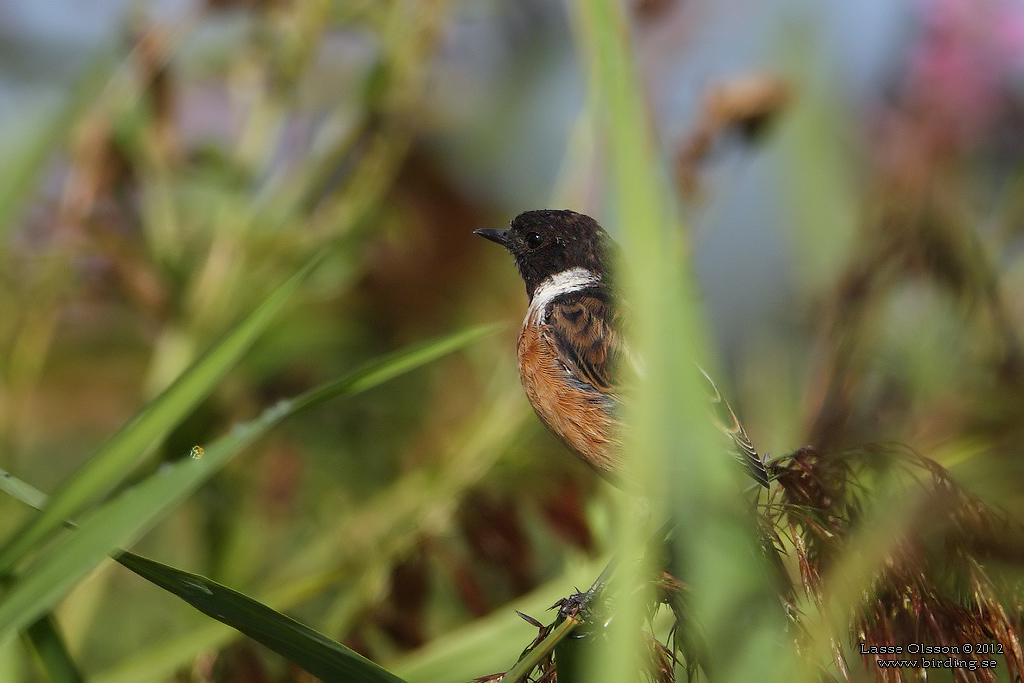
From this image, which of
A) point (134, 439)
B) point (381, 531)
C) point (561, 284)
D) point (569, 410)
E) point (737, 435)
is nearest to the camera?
point (134, 439)

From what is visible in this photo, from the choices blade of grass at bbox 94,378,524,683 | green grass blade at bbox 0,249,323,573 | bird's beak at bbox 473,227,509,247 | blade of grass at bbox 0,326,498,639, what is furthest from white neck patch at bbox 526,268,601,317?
blade of grass at bbox 0,326,498,639

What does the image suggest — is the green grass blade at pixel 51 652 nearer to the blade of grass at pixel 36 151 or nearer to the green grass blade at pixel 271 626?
the green grass blade at pixel 271 626

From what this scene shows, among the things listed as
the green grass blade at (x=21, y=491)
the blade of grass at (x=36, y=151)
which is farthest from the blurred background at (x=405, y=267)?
the green grass blade at (x=21, y=491)

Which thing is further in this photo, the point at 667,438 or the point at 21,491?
the point at 21,491

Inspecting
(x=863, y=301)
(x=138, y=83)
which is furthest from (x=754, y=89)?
(x=138, y=83)

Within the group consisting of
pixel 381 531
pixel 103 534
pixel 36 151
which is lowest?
pixel 381 531

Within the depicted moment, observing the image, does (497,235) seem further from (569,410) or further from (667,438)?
(667,438)

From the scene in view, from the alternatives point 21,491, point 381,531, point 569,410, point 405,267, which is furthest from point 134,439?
point 405,267
